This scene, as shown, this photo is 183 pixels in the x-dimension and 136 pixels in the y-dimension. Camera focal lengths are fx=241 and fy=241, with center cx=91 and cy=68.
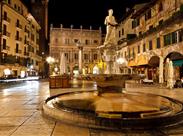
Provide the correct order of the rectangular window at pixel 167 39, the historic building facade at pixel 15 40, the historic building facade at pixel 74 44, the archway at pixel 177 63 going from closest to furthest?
the archway at pixel 177 63 < the rectangular window at pixel 167 39 < the historic building facade at pixel 15 40 < the historic building facade at pixel 74 44

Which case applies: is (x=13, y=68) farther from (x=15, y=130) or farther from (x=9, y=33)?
(x=15, y=130)

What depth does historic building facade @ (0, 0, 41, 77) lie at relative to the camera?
3917cm

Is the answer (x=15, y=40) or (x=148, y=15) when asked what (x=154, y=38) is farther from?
(x=15, y=40)

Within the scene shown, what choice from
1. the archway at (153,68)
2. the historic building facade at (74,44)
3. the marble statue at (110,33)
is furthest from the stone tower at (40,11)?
the marble statue at (110,33)

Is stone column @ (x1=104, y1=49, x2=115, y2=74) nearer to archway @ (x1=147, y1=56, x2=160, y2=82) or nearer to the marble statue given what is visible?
the marble statue

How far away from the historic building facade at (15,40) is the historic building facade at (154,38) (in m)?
19.8

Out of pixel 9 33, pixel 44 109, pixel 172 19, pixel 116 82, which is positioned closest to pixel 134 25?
pixel 172 19

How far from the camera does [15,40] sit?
45406 mm

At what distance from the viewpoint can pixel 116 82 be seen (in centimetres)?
1079

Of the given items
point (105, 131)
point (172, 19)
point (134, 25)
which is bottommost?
point (105, 131)

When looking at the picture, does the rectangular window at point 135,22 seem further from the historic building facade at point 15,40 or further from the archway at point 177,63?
the historic building facade at point 15,40

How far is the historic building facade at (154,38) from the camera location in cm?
2516

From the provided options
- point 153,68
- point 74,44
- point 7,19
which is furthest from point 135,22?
point 74,44

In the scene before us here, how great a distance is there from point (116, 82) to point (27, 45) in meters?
45.1
